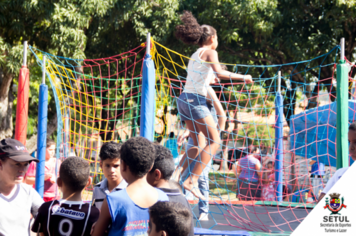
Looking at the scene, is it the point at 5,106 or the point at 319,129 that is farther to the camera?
the point at 5,106

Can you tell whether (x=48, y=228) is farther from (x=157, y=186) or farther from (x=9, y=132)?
(x=9, y=132)

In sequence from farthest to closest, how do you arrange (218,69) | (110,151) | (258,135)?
(258,135) < (218,69) < (110,151)

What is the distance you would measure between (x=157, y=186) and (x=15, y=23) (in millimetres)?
6475

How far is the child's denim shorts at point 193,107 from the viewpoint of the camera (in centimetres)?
385

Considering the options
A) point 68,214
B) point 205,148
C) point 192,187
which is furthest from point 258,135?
point 68,214

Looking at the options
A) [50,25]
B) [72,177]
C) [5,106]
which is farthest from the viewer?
[5,106]

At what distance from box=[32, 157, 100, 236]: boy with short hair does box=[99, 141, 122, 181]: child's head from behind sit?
0.63 m

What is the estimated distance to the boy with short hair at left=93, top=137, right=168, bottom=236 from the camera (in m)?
1.73

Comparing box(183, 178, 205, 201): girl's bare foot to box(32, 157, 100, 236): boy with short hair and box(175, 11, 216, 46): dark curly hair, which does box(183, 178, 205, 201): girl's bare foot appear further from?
box(32, 157, 100, 236): boy with short hair

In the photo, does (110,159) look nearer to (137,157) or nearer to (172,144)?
(137,157)

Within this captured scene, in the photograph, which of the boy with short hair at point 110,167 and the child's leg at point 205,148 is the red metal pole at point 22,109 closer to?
the child's leg at point 205,148

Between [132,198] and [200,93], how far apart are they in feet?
7.38

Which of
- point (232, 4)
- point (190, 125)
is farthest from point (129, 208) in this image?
point (232, 4)

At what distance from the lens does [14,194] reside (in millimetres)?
2156
